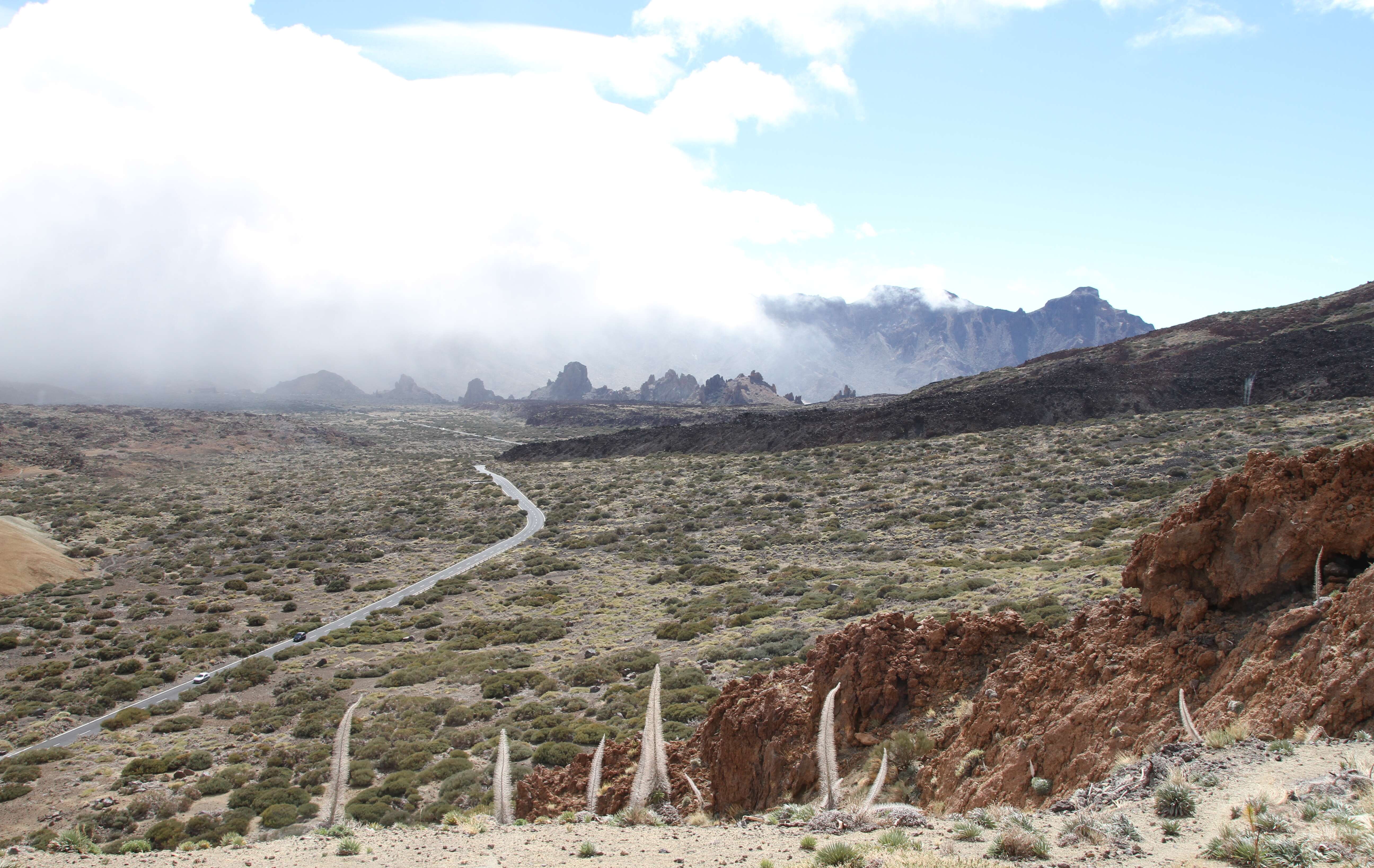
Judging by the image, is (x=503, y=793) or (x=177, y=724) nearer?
(x=503, y=793)

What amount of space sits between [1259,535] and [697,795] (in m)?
8.13

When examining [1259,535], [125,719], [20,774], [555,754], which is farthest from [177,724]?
[1259,535]

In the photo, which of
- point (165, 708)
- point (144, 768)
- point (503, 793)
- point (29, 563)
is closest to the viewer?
point (503, 793)

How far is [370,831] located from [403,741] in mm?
6913

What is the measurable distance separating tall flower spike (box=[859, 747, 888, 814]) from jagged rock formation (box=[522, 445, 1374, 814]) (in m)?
0.74

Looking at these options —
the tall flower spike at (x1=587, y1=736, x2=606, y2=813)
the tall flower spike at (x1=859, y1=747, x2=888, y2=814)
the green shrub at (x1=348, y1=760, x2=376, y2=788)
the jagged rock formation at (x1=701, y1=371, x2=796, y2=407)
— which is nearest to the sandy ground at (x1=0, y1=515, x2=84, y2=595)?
the green shrub at (x1=348, y1=760, x2=376, y2=788)

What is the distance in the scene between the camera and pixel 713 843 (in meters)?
7.30

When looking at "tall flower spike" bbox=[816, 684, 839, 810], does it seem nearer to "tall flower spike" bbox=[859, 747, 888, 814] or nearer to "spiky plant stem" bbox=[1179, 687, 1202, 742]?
"tall flower spike" bbox=[859, 747, 888, 814]

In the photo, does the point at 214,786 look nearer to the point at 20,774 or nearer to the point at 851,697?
the point at 20,774

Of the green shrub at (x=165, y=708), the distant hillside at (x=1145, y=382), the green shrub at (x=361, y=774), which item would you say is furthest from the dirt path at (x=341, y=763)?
the distant hillside at (x=1145, y=382)

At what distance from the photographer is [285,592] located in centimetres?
2952

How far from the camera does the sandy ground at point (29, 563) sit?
1145 inches

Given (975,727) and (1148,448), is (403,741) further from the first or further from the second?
(1148,448)

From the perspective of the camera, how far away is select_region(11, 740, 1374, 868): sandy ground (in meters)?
5.34
